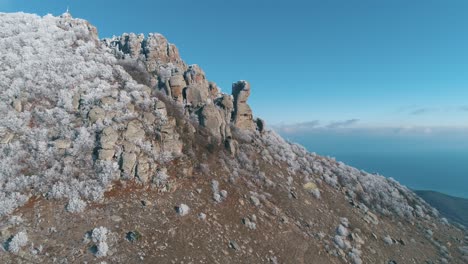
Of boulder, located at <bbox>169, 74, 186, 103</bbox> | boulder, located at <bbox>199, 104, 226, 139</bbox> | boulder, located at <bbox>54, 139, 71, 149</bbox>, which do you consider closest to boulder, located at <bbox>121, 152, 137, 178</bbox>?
boulder, located at <bbox>54, 139, 71, 149</bbox>

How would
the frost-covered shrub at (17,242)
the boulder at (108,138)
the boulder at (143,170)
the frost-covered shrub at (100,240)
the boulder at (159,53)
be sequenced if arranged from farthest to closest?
1. the boulder at (159,53)
2. the boulder at (108,138)
3. the boulder at (143,170)
4. the frost-covered shrub at (100,240)
5. the frost-covered shrub at (17,242)

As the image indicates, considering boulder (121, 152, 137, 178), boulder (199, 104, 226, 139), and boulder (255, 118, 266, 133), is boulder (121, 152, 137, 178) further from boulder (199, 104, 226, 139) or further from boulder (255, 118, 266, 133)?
boulder (255, 118, 266, 133)

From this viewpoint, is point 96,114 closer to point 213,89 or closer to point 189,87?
point 189,87

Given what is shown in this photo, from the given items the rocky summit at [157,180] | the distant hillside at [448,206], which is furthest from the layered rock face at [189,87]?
the distant hillside at [448,206]

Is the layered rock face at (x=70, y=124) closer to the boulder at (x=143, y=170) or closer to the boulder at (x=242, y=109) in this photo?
the boulder at (x=143, y=170)

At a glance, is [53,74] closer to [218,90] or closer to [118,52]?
[118,52]
